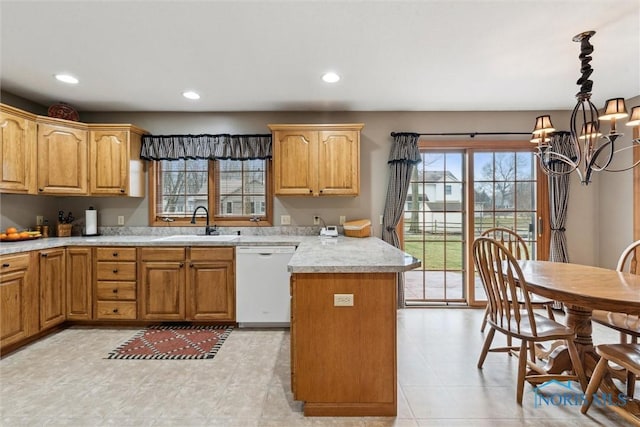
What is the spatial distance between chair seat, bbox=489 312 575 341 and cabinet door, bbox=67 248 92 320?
3.79m

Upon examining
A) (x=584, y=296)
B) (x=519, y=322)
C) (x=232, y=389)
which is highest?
(x=584, y=296)

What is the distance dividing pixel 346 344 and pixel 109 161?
3325mm

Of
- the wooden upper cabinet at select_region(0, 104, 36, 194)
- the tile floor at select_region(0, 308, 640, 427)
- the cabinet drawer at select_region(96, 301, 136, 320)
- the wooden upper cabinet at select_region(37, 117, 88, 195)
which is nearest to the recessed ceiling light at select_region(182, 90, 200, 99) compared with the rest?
the wooden upper cabinet at select_region(37, 117, 88, 195)

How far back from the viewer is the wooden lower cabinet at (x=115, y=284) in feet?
10.6

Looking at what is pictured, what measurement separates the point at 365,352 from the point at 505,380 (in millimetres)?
1224

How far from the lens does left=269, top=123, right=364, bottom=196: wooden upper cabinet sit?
3473 mm

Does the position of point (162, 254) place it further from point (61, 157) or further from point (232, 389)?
→ point (232, 389)

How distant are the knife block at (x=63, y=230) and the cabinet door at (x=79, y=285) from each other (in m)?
0.61

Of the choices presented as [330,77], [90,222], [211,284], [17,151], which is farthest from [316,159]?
[17,151]

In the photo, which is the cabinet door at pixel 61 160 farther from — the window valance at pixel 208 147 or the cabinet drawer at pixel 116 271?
the cabinet drawer at pixel 116 271

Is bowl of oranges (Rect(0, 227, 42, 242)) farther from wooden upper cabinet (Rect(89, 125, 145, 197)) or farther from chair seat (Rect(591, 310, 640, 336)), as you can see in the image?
chair seat (Rect(591, 310, 640, 336))

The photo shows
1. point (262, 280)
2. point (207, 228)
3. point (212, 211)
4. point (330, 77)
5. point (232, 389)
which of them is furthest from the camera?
point (212, 211)

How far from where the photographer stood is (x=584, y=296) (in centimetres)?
177

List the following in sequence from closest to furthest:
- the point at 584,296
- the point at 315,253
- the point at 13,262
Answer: the point at 584,296, the point at 315,253, the point at 13,262
